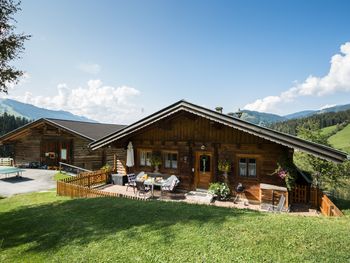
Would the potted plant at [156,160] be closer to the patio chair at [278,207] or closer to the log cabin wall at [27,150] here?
the patio chair at [278,207]

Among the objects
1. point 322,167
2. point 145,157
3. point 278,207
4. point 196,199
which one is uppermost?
point 145,157

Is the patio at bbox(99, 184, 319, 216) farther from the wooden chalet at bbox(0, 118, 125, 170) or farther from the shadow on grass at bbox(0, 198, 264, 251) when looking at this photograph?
the wooden chalet at bbox(0, 118, 125, 170)

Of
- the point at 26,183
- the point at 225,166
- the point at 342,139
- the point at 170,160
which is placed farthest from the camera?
the point at 342,139

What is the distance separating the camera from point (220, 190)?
496 inches

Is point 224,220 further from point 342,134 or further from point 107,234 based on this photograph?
point 342,134

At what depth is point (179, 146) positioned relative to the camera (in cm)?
1445

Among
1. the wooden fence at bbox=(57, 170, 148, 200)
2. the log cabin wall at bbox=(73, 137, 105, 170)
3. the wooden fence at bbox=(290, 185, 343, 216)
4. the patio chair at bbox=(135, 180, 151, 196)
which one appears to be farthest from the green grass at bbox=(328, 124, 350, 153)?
the wooden fence at bbox=(57, 170, 148, 200)

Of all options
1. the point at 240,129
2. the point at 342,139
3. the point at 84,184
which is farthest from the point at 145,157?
the point at 342,139

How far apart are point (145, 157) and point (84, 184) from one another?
4321mm

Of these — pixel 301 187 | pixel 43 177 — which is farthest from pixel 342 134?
pixel 43 177

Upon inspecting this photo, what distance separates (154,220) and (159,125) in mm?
7756

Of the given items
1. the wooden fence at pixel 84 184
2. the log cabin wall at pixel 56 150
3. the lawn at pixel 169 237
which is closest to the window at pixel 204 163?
the wooden fence at pixel 84 184

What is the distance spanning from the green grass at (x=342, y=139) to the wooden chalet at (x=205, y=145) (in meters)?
67.2

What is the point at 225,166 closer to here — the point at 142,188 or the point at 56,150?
the point at 142,188
